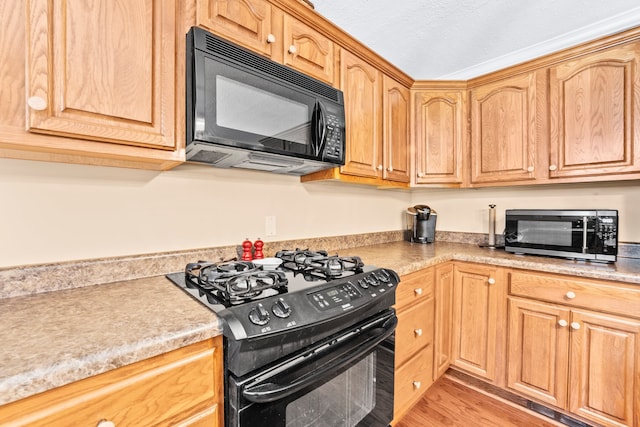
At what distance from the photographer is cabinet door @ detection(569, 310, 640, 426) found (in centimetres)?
142

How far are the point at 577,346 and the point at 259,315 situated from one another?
172 cm

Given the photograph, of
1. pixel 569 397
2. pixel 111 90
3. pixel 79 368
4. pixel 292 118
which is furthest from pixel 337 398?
pixel 569 397

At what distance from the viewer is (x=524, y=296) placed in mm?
1719

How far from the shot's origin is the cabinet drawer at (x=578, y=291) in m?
1.42

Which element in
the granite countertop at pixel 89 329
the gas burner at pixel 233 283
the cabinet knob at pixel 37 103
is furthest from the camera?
the gas burner at pixel 233 283

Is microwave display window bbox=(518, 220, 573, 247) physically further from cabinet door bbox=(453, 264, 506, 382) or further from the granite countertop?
the granite countertop

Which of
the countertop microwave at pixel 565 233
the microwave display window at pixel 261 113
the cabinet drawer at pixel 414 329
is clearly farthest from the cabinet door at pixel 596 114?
the microwave display window at pixel 261 113

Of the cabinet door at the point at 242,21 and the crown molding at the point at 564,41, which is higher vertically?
the crown molding at the point at 564,41

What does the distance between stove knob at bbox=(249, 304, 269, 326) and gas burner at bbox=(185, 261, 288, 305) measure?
2.6 inches

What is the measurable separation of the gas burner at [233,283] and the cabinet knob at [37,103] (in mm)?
662

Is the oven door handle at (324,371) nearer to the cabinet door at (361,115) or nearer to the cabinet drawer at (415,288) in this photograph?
the cabinet drawer at (415,288)

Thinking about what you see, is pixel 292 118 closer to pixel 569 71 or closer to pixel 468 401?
pixel 569 71

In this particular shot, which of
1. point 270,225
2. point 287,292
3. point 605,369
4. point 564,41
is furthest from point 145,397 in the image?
point 564,41

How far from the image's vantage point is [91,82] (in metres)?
0.89
